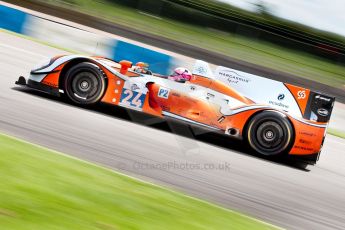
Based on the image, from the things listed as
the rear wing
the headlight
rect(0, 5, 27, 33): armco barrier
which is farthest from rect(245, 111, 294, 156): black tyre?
rect(0, 5, 27, 33): armco barrier

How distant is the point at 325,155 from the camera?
412 inches

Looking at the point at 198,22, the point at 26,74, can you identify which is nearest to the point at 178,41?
the point at 198,22

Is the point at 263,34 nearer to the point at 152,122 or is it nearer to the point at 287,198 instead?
the point at 152,122

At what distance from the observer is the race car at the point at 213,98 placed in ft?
29.7

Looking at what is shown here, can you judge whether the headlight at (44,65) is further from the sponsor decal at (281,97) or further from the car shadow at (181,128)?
the sponsor decal at (281,97)

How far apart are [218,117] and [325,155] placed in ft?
7.64

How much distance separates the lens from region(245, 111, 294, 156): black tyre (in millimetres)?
8984

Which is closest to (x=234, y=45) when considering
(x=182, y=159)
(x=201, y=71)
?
(x=201, y=71)

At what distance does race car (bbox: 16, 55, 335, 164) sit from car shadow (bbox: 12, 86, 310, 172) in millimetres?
162

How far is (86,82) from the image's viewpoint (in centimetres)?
927

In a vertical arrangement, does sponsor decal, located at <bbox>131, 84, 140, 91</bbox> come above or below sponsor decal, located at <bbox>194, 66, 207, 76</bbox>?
below

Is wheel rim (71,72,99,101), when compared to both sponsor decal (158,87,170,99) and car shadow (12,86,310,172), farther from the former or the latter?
sponsor decal (158,87,170,99)

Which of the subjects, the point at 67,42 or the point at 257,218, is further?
the point at 67,42

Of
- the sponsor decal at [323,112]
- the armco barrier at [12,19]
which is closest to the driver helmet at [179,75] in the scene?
the sponsor decal at [323,112]
